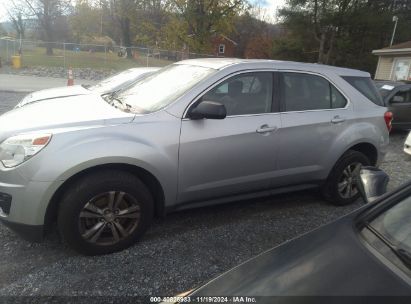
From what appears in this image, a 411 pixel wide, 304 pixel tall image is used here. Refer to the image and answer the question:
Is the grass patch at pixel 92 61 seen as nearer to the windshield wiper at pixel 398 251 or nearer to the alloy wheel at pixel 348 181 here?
the alloy wheel at pixel 348 181

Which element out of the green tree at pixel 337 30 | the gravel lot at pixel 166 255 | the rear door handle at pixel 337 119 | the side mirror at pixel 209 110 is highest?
the green tree at pixel 337 30

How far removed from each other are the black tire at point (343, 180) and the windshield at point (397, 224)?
103 inches

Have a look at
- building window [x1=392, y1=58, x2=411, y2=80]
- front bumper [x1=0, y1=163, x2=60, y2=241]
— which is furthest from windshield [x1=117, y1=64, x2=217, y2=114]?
building window [x1=392, y1=58, x2=411, y2=80]

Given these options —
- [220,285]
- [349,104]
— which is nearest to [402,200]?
[220,285]

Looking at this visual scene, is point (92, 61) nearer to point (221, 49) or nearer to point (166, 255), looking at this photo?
point (166, 255)

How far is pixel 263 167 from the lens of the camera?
3775 mm

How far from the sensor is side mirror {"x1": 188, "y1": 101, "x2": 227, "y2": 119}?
3197mm

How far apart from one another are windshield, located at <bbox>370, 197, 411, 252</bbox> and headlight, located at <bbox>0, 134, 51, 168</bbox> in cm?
236

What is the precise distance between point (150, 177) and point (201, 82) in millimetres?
1021

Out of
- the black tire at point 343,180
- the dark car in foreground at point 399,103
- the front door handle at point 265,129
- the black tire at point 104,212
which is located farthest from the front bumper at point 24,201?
the dark car in foreground at point 399,103

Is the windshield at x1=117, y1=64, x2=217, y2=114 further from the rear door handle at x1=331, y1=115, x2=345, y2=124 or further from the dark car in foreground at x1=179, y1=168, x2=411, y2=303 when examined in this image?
the dark car in foreground at x1=179, y1=168, x2=411, y2=303

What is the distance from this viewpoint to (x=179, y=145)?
3.25m

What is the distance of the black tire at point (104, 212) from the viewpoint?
293cm

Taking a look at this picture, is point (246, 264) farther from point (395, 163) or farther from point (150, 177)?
point (395, 163)
